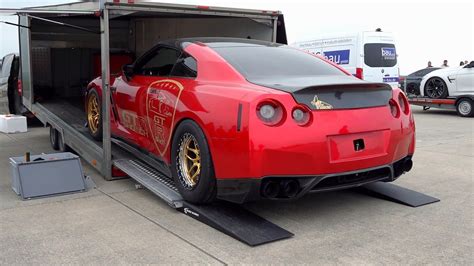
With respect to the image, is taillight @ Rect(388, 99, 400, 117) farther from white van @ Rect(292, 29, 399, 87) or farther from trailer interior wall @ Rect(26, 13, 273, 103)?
white van @ Rect(292, 29, 399, 87)

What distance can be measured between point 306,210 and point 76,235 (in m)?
2.01

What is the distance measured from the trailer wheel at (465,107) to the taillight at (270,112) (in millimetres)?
11797

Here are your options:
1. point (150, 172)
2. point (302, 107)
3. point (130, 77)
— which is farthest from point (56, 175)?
point (302, 107)

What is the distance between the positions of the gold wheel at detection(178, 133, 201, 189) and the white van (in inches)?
377

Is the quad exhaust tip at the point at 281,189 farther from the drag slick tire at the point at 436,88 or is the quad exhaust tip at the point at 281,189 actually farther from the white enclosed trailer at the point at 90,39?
the drag slick tire at the point at 436,88

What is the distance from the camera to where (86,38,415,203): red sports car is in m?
3.61

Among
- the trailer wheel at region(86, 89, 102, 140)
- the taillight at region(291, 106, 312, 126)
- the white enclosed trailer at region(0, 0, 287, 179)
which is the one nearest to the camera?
the taillight at region(291, 106, 312, 126)

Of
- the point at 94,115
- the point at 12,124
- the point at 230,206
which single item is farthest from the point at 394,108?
the point at 12,124

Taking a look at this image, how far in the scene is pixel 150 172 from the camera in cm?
515

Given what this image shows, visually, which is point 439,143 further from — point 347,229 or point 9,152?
point 9,152

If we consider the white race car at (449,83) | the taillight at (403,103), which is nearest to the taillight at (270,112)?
the taillight at (403,103)

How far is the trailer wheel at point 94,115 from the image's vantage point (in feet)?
20.1

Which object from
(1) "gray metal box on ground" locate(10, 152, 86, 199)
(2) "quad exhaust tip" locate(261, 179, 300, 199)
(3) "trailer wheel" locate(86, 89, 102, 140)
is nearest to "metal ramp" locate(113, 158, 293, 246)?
(2) "quad exhaust tip" locate(261, 179, 300, 199)

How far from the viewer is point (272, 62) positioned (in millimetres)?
4590
